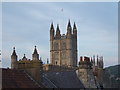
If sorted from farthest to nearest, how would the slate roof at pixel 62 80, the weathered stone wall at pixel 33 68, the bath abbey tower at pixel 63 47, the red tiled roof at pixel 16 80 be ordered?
the bath abbey tower at pixel 63 47 → the slate roof at pixel 62 80 → the weathered stone wall at pixel 33 68 → the red tiled roof at pixel 16 80

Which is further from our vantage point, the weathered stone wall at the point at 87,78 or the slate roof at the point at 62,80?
the weathered stone wall at the point at 87,78

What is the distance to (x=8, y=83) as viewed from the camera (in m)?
24.8

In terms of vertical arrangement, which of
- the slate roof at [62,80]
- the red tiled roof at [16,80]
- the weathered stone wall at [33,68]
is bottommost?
the slate roof at [62,80]

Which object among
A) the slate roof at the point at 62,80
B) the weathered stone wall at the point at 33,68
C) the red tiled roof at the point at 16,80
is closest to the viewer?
the red tiled roof at the point at 16,80

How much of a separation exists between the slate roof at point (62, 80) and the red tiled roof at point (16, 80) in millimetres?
3672

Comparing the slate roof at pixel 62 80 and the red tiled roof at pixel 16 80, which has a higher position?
the red tiled roof at pixel 16 80

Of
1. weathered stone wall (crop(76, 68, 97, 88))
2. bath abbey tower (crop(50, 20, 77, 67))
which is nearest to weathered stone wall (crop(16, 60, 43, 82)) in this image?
weathered stone wall (crop(76, 68, 97, 88))

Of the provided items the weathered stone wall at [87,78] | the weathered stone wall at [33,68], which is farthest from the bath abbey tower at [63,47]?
the weathered stone wall at [33,68]

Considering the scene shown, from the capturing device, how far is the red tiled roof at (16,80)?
24.9 m

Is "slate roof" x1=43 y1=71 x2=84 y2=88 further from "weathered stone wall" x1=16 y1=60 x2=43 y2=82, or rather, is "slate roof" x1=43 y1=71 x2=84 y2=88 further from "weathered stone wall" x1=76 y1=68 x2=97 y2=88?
"weathered stone wall" x1=16 y1=60 x2=43 y2=82

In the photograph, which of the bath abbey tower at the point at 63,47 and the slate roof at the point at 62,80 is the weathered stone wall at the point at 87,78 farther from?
the bath abbey tower at the point at 63,47

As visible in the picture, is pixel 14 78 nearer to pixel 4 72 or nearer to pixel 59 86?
pixel 4 72

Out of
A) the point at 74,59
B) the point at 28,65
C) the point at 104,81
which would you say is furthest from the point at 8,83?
the point at 74,59

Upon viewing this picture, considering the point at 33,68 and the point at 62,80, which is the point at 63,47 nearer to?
the point at 62,80
